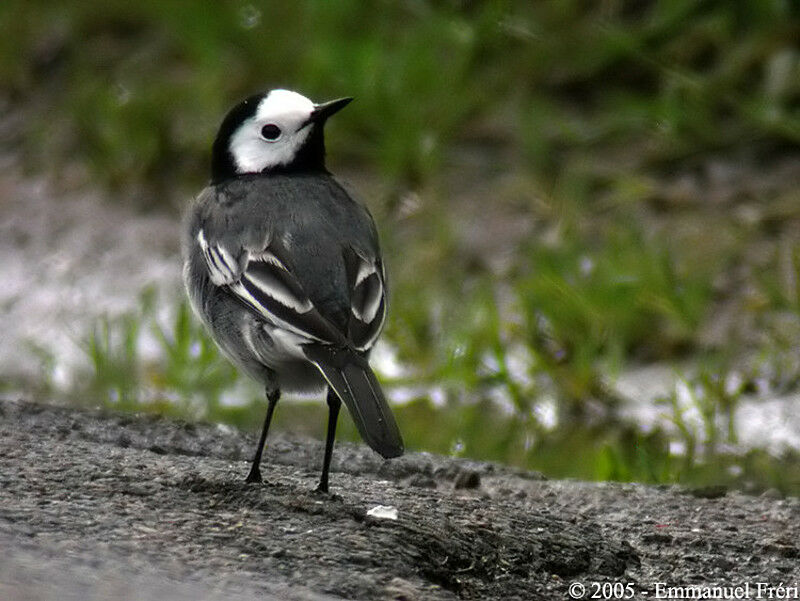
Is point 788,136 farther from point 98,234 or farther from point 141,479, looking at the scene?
point 141,479

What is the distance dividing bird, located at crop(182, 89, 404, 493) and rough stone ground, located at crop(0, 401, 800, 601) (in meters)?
0.24

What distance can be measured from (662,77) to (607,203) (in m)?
0.92

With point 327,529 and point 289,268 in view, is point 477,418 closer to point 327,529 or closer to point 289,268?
point 289,268

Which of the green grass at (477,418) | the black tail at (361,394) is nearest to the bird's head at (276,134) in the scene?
the black tail at (361,394)

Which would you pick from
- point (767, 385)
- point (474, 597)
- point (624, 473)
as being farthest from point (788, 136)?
point (474, 597)

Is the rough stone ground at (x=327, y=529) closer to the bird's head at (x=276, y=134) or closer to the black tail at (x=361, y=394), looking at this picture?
the black tail at (x=361, y=394)

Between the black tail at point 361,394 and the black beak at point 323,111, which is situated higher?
the black beak at point 323,111

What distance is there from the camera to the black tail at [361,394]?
3.78 m

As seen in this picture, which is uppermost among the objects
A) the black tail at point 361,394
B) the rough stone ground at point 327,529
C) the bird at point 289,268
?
the bird at point 289,268

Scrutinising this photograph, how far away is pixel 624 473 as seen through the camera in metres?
5.49

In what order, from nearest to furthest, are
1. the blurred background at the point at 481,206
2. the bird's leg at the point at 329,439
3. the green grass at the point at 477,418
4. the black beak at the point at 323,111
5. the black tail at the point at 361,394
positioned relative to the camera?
the black tail at the point at 361,394
the bird's leg at the point at 329,439
the black beak at the point at 323,111
the green grass at the point at 477,418
the blurred background at the point at 481,206

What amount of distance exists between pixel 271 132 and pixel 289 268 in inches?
31.3

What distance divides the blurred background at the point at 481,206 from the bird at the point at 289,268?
59.8 inches

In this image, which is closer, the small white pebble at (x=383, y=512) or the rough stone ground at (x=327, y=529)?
the rough stone ground at (x=327, y=529)
